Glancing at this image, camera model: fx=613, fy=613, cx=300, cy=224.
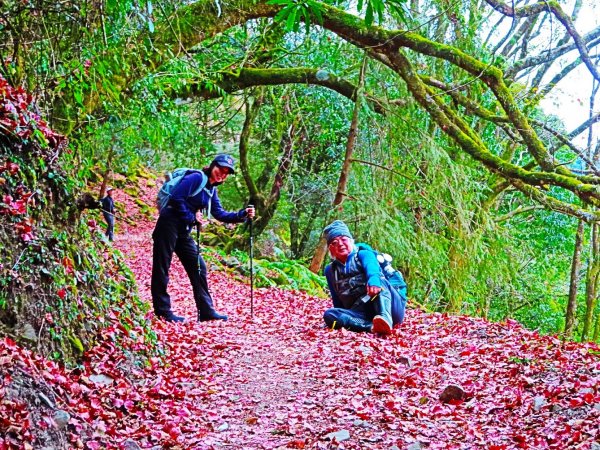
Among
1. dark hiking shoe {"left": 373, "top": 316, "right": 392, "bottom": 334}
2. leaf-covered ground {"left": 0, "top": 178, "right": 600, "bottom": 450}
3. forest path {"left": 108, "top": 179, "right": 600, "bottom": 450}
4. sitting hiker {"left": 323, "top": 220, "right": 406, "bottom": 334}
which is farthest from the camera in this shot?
sitting hiker {"left": 323, "top": 220, "right": 406, "bottom": 334}

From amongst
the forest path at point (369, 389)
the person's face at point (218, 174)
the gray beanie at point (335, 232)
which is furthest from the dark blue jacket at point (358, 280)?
the person's face at point (218, 174)

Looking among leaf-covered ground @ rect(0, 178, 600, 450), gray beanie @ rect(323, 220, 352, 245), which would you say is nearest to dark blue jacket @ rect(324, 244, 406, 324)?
gray beanie @ rect(323, 220, 352, 245)

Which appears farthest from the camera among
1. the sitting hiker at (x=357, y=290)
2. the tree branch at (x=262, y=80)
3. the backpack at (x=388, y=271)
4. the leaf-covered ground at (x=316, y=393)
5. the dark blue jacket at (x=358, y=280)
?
the tree branch at (x=262, y=80)

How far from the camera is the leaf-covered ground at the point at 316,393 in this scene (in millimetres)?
3281

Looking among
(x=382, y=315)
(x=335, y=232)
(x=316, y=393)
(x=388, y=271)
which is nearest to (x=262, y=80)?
(x=335, y=232)

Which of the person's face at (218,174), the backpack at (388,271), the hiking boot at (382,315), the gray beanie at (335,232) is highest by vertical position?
the person's face at (218,174)

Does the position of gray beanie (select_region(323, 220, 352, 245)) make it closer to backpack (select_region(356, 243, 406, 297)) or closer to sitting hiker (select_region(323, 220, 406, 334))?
sitting hiker (select_region(323, 220, 406, 334))

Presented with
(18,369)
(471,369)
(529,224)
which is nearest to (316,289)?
(529,224)

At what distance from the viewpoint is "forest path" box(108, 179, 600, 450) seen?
3.54 meters

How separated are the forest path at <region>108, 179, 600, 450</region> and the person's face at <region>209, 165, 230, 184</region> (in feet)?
5.62

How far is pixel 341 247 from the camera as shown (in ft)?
23.0

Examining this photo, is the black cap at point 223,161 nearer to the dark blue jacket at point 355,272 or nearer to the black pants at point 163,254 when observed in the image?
the black pants at point 163,254

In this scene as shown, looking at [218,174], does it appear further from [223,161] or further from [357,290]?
[357,290]

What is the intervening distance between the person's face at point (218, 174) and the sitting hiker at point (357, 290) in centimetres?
136
